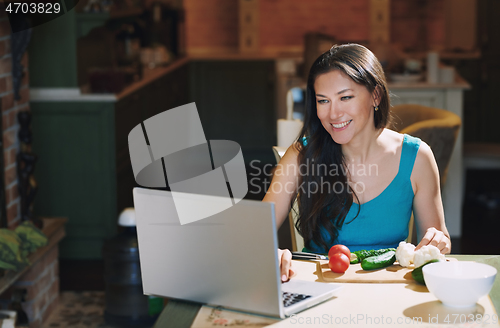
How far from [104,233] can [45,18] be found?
124 centimetres

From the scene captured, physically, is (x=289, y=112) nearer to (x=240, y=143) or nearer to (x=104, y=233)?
(x=104, y=233)

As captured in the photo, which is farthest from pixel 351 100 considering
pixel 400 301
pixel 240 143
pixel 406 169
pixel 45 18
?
pixel 240 143

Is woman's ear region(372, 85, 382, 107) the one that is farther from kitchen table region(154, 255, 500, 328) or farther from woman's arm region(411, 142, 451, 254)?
kitchen table region(154, 255, 500, 328)

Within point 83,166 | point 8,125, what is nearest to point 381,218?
point 8,125

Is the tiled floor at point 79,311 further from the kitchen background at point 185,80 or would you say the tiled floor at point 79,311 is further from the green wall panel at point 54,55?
the green wall panel at point 54,55

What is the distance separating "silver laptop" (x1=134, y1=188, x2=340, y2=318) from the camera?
1050 millimetres

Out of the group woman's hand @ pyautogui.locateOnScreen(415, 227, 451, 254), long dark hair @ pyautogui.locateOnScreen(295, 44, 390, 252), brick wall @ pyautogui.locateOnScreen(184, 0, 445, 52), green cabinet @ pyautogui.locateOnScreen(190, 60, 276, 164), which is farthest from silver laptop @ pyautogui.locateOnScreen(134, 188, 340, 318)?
brick wall @ pyautogui.locateOnScreen(184, 0, 445, 52)

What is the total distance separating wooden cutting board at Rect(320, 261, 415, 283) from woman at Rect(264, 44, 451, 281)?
375 millimetres

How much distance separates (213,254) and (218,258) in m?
0.01

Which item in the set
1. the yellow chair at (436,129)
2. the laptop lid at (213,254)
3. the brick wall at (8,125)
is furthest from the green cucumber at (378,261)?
the brick wall at (8,125)

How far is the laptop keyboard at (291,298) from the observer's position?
1.16 m

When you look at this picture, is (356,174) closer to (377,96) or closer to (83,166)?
(377,96)

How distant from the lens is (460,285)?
1.10 meters

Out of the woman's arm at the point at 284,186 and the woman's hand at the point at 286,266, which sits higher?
the woman's arm at the point at 284,186
